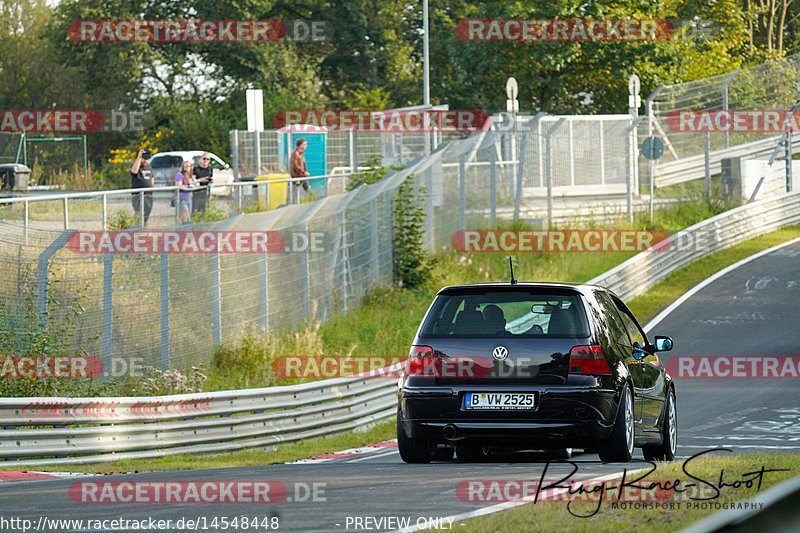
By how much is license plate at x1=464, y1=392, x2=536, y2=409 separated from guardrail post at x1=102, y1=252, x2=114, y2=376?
227 inches

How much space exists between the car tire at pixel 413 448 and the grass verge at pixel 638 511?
2.32 m

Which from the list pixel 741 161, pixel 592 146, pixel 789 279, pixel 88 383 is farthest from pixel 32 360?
pixel 741 161

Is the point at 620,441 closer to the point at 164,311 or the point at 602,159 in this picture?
the point at 164,311

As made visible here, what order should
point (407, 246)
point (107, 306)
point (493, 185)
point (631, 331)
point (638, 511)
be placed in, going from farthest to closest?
point (493, 185), point (407, 246), point (107, 306), point (631, 331), point (638, 511)

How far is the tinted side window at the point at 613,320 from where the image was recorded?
961 centimetres

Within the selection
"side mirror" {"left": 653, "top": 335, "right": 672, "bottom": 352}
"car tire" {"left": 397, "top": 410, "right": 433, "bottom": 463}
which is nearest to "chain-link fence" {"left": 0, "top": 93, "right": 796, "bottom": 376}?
"car tire" {"left": 397, "top": 410, "right": 433, "bottom": 463}

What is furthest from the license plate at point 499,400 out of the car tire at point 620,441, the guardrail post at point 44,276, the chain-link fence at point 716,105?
the chain-link fence at point 716,105

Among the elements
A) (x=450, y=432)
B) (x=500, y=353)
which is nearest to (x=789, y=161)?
(x=500, y=353)

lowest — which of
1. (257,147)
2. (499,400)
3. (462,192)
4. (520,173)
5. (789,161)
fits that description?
(499,400)

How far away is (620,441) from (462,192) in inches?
720

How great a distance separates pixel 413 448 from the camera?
31.0 ft

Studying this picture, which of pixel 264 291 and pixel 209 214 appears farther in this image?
pixel 209 214

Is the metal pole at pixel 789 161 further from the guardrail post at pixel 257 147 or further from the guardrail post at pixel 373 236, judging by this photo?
the guardrail post at pixel 373 236

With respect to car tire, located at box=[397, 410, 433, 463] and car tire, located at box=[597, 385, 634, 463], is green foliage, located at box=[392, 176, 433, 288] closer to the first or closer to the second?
car tire, located at box=[397, 410, 433, 463]
